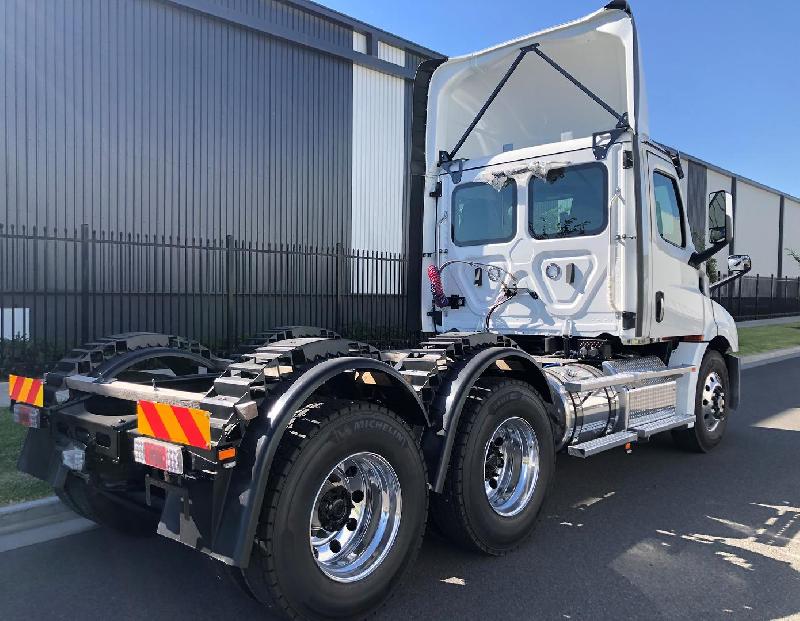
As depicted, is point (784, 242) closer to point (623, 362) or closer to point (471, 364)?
point (623, 362)

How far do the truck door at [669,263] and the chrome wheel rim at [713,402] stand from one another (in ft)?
2.04

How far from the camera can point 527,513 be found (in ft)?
13.4

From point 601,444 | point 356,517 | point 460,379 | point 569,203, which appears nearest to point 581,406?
point 601,444

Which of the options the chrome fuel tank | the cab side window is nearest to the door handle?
the cab side window

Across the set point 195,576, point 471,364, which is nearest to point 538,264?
point 471,364

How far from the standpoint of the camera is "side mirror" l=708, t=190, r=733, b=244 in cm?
609

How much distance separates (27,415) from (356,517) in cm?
213

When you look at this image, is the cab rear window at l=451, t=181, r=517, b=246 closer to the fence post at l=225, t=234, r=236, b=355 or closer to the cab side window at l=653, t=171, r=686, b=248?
the cab side window at l=653, t=171, r=686, b=248

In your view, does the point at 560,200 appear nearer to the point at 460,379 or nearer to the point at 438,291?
the point at 438,291

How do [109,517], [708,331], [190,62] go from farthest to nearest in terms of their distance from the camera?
[190,62], [708,331], [109,517]

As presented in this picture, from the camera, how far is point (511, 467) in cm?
422

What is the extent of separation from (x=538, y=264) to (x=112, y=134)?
29.4 feet

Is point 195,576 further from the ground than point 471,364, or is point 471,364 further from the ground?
point 471,364

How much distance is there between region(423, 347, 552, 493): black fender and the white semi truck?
1cm
